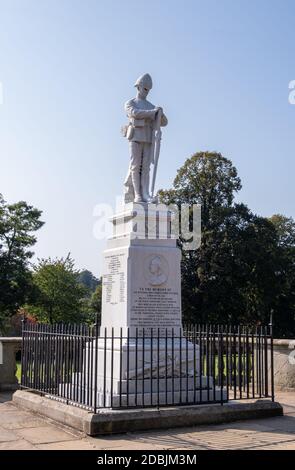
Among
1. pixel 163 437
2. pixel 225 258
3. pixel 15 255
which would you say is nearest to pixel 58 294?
pixel 15 255

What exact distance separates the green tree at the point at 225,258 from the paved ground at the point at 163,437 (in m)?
26.2

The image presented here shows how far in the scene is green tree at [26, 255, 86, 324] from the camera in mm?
39625

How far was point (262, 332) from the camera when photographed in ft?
31.9

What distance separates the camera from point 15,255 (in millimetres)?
36125

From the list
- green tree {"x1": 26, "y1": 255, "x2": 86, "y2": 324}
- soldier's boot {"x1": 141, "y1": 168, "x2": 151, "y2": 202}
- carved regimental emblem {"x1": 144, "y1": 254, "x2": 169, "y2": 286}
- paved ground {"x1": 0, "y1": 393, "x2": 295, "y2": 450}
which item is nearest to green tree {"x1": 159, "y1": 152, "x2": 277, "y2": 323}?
green tree {"x1": 26, "y1": 255, "x2": 86, "y2": 324}

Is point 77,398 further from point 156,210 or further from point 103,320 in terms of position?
point 156,210

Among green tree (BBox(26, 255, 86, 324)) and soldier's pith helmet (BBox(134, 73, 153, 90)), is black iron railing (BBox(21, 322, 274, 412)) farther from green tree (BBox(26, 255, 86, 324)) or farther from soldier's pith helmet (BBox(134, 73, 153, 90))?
green tree (BBox(26, 255, 86, 324))

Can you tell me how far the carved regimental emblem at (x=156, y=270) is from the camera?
33.8ft

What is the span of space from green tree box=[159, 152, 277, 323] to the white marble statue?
2367 centimetres

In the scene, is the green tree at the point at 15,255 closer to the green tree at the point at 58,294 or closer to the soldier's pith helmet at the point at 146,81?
the green tree at the point at 58,294

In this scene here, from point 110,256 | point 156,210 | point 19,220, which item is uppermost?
point 19,220

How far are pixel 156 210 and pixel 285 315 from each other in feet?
99.2

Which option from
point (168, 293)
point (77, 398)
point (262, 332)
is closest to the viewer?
point (77, 398)
